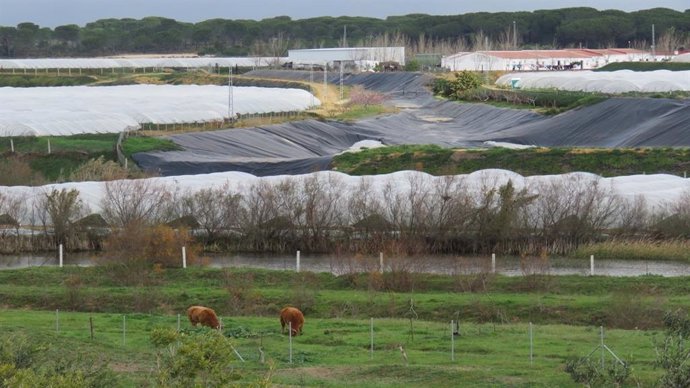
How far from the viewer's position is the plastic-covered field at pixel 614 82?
65562mm

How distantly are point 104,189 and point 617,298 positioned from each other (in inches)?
676

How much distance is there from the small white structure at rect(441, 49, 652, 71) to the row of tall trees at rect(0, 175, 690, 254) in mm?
64526

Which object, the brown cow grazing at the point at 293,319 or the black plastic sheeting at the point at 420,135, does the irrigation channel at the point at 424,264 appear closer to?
the brown cow grazing at the point at 293,319

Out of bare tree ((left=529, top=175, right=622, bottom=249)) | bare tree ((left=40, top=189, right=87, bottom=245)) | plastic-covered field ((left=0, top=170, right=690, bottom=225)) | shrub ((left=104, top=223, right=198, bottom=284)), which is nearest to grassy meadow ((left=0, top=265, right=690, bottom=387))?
shrub ((left=104, top=223, right=198, bottom=284))

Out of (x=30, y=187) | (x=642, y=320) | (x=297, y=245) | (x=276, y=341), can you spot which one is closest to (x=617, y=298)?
(x=642, y=320)

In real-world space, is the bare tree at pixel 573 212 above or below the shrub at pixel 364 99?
below

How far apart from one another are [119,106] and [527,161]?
1012 inches

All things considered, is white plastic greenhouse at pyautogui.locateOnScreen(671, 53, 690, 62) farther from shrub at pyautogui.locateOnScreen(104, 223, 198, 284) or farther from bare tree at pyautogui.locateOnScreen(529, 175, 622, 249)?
shrub at pyautogui.locateOnScreen(104, 223, 198, 284)

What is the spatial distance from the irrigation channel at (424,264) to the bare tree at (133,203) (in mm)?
1378

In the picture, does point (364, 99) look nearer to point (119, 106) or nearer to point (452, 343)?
point (119, 106)

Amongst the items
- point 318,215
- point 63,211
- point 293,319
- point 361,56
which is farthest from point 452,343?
point 361,56

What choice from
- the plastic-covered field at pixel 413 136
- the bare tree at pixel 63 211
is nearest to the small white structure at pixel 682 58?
the plastic-covered field at pixel 413 136

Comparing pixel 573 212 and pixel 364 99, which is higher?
pixel 364 99

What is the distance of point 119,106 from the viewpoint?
60.5 meters
